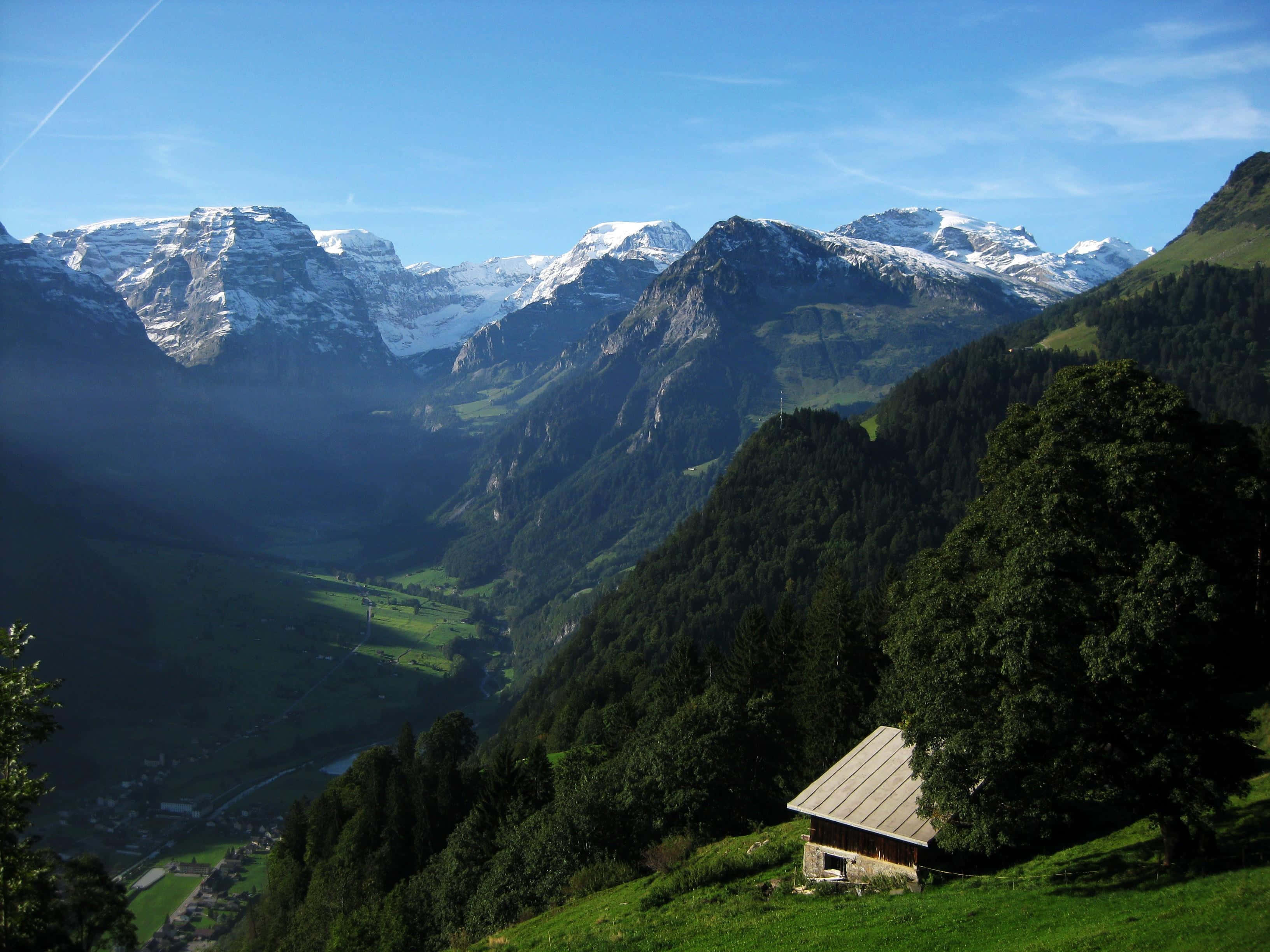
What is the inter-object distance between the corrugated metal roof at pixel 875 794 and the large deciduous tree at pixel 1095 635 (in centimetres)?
310

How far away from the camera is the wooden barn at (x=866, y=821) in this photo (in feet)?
126

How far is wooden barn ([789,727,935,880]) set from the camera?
38.4 meters

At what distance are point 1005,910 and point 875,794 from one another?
10.1 metres

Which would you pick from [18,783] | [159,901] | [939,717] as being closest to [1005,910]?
[939,717]

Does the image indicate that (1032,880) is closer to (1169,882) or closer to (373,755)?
(1169,882)

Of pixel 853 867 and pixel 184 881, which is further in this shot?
pixel 184 881

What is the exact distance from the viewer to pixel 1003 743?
3138cm

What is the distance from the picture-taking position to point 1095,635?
30.2 metres

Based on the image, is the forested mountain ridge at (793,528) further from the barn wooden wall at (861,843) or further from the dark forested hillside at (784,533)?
the barn wooden wall at (861,843)

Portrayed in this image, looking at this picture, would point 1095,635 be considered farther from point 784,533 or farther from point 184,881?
point 184,881

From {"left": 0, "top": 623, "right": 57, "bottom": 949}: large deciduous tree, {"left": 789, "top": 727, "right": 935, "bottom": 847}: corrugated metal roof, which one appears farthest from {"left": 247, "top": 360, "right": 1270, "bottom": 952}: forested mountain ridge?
{"left": 0, "top": 623, "right": 57, "bottom": 949}: large deciduous tree

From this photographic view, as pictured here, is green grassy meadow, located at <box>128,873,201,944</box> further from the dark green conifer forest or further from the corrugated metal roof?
the corrugated metal roof

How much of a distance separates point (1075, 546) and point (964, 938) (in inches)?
535

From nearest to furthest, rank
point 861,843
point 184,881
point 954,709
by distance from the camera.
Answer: point 954,709
point 861,843
point 184,881
